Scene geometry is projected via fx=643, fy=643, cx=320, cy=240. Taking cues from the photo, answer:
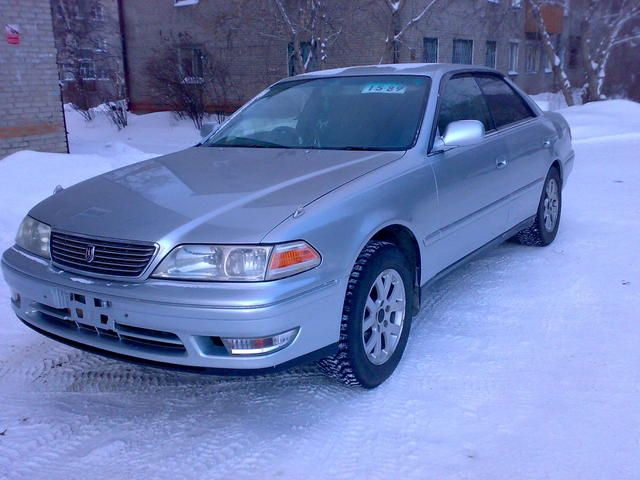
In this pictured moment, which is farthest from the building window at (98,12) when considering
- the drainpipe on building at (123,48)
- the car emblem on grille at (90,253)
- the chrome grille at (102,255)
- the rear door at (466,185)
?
the car emblem on grille at (90,253)

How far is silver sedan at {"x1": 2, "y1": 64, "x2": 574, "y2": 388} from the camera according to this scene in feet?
8.59

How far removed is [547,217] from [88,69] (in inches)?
934

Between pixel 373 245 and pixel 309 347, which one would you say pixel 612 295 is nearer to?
pixel 373 245

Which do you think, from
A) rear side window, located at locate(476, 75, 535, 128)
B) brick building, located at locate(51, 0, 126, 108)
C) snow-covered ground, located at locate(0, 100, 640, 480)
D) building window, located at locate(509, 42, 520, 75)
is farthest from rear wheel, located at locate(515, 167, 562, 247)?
building window, located at locate(509, 42, 520, 75)

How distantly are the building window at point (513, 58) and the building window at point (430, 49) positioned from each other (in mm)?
6706

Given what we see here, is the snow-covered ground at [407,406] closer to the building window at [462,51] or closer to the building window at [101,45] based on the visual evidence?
the building window at [462,51]

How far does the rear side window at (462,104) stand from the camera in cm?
397

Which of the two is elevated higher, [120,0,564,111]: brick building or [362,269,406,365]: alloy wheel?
[120,0,564,111]: brick building

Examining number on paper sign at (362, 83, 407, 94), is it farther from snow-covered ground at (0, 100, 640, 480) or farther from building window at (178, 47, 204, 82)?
building window at (178, 47, 204, 82)

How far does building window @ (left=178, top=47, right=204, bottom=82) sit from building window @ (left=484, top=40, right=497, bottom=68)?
403 inches

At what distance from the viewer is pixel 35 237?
318 cm

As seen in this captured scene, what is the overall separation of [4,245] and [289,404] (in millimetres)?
3411

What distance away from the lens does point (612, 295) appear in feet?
14.1

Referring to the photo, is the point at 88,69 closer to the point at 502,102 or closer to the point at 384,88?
the point at 502,102
